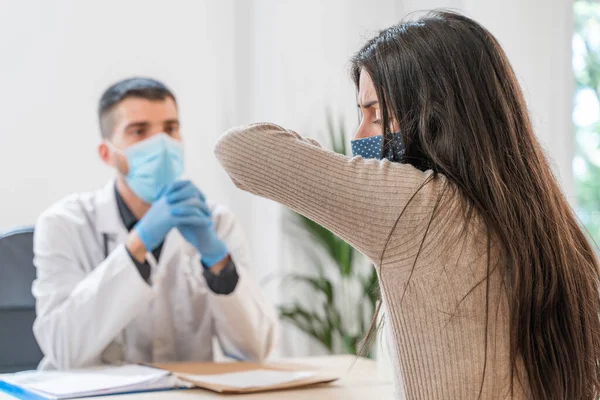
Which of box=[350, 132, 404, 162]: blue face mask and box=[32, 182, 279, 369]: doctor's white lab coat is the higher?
box=[350, 132, 404, 162]: blue face mask

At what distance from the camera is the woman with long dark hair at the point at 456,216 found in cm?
95

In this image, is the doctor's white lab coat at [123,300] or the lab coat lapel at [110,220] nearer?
the doctor's white lab coat at [123,300]

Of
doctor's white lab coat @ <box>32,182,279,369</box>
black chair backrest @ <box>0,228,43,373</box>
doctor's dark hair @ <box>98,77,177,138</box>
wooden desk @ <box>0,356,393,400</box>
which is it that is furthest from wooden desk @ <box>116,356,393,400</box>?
doctor's dark hair @ <box>98,77,177,138</box>

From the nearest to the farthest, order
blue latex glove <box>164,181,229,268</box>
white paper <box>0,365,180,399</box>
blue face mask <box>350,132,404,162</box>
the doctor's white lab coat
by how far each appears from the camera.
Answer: blue face mask <box>350,132,404,162</box> → white paper <box>0,365,180,399</box> → the doctor's white lab coat → blue latex glove <box>164,181,229,268</box>

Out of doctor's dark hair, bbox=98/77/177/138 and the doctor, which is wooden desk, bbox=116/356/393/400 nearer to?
the doctor

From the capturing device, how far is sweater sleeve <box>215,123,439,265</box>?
0.94 m

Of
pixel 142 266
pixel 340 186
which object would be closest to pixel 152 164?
pixel 142 266

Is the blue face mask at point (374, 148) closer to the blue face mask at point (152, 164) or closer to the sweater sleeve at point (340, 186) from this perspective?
the sweater sleeve at point (340, 186)

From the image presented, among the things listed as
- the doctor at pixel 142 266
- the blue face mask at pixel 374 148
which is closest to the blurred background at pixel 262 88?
the doctor at pixel 142 266

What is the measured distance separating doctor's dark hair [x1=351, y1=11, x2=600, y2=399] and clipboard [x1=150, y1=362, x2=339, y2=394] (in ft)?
2.41

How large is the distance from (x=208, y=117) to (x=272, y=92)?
0.32m

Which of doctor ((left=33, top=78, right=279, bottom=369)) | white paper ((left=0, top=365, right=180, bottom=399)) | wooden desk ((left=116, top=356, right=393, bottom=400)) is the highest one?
doctor ((left=33, top=78, right=279, bottom=369))

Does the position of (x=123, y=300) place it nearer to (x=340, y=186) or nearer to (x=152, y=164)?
(x=152, y=164)

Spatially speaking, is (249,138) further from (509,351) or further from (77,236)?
(77,236)
